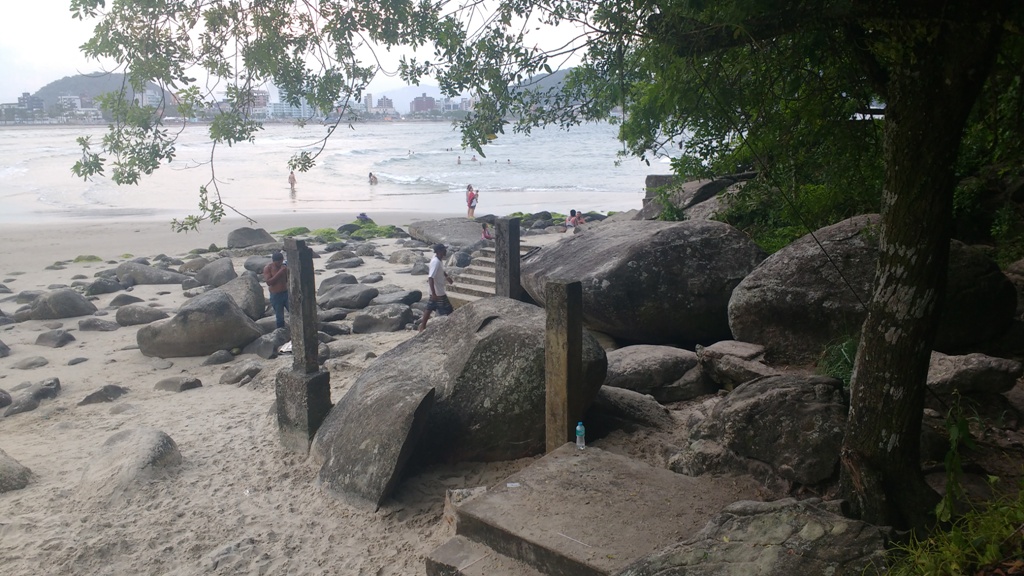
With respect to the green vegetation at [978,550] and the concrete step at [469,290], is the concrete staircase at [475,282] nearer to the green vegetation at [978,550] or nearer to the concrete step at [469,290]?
the concrete step at [469,290]

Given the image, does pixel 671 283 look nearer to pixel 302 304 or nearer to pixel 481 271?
pixel 302 304

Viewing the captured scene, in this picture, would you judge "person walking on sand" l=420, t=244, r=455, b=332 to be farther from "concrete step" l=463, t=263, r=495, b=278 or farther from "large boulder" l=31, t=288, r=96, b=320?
"large boulder" l=31, t=288, r=96, b=320

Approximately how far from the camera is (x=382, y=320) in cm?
1405

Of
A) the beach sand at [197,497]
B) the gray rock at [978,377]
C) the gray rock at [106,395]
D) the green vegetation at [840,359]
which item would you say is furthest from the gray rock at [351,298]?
the gray rock at [978,377]

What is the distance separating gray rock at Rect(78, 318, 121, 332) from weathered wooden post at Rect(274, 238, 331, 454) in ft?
25.6

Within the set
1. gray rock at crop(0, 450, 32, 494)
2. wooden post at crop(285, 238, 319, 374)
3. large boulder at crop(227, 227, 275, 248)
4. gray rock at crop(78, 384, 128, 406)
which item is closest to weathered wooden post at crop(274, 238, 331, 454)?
wooden post at crop(285, 238, 319, 374)

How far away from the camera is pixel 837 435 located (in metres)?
5.68

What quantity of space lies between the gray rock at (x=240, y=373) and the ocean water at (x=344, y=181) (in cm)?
791

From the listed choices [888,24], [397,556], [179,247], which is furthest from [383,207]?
[888,24]

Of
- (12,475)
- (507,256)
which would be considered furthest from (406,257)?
(12,475)

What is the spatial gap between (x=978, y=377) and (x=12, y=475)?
8.98 m

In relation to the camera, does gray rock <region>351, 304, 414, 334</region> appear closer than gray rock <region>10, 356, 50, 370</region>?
No

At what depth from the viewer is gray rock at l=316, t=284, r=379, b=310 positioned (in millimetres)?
15672

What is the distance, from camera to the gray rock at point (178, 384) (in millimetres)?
11422
